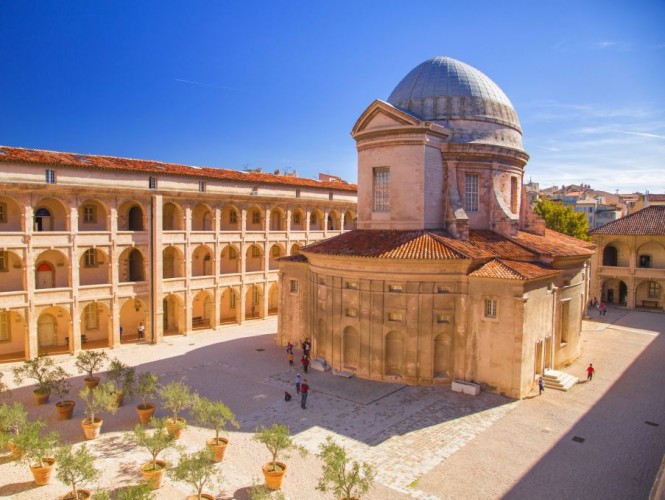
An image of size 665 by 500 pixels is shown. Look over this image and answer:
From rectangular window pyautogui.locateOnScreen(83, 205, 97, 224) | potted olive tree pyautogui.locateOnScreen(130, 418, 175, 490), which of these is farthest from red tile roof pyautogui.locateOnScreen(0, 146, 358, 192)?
potted olive tree pyautogui.locateOnScreen(130, 418, 175, 490)

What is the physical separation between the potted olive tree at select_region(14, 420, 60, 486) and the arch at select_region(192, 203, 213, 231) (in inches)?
1043

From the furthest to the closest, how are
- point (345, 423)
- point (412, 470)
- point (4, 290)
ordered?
point (4, 290)
point (345, 423)
point (412, 470)

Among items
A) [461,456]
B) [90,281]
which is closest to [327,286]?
[461,456]

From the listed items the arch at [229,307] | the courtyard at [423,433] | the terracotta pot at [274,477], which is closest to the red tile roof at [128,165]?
the arch at [229,307]

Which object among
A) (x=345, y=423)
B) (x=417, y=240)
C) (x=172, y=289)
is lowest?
(x=345, y=423)

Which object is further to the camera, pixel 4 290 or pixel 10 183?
pixel 4 290

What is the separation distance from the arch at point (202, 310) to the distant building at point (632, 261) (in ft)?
134

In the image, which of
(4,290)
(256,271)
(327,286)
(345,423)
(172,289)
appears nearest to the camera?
(345,423)

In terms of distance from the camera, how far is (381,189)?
30.6m

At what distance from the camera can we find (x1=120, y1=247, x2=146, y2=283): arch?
37406 millimetres

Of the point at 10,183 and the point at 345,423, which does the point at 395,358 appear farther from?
the point at 10,183

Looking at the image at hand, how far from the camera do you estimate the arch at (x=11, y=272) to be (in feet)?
106

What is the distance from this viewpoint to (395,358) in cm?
2684

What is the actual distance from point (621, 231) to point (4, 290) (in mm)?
55783
